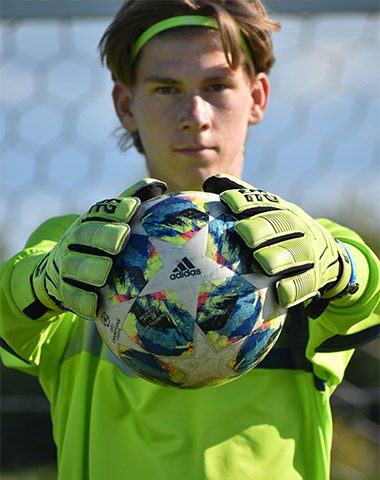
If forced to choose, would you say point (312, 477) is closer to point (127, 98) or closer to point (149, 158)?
point (149, 158)

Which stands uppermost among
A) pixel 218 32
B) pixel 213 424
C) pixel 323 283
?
pixel 218 32

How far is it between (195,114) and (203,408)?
0.69m

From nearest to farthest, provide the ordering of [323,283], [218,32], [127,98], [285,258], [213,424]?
[285,258]
[323,283]
[213,424]
[218,32]
[127,98]

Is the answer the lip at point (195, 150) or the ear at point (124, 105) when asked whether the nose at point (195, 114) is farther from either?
the ear at point (124, 105)

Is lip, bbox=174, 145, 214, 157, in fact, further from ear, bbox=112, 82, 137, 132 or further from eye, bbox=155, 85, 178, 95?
ear, bbox=112, 82, 137, 132

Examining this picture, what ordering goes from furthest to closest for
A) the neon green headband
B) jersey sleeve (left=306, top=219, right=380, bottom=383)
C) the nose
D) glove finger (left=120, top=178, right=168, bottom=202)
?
the neon green headband → the nose → jersey sleeve (left=306, top=219, right=380, bottom=383) → glove finger (left=120, top=178, right=168, bottom=202)

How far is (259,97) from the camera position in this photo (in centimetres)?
246

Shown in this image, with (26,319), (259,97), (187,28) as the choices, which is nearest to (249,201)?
(26,319)

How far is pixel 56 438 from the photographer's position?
2.07 meters

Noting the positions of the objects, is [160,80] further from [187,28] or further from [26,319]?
[26,319]

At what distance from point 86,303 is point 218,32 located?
96cm

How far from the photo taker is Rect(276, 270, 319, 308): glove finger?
60.9 inches

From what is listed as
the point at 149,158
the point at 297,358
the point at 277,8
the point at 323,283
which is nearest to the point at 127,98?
the point at 149,158

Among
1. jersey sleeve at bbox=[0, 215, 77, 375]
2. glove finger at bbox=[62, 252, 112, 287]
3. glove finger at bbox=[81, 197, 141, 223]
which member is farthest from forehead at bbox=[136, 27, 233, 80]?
glove finger at bbox=[62, 252, 112, 287]
